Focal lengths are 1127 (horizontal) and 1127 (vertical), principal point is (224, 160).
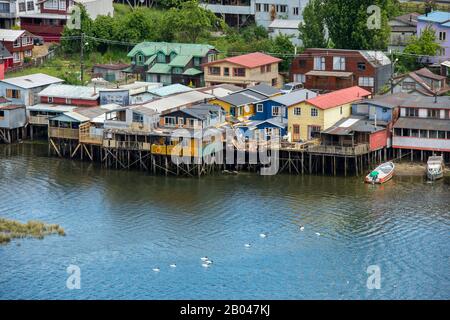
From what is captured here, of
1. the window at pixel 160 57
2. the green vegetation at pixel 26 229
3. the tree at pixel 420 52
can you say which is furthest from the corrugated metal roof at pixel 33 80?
the tree at pixel 420 52

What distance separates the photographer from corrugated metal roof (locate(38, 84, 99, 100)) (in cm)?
7194

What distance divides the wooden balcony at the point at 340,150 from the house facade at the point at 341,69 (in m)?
12.4

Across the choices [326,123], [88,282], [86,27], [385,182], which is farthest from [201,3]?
[88,282]

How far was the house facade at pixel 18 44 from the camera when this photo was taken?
83.8 metres

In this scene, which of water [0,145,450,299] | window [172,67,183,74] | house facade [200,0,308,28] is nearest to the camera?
water [0,145,450,299]

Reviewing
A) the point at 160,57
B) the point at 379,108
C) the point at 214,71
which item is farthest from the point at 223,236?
the point at 160,57

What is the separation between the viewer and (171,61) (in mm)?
79500

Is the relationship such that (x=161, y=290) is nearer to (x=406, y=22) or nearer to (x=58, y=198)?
(x=58, y=198)

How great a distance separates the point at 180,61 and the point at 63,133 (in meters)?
14.2

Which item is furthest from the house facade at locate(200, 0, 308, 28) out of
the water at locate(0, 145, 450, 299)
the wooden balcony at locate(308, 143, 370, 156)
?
the water at locate(0, 145, 450, 299)

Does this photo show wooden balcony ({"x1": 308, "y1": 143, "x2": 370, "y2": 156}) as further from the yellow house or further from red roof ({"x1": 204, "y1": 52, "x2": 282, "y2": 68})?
red roof ({"x1": 204, "y1": 52, "x2": 282, "y2": 68})

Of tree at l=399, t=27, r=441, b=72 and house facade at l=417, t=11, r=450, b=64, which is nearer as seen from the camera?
tree at l=399, t=27, r=441, b=72

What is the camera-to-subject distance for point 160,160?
63969 mm

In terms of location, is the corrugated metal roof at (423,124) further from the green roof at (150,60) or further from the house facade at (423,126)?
the green roof at (150,60)
